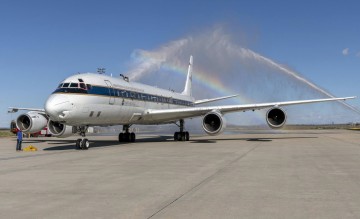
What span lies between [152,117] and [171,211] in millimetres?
22049

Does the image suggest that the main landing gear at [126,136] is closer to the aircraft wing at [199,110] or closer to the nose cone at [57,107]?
the aircraft wing at [199,110]

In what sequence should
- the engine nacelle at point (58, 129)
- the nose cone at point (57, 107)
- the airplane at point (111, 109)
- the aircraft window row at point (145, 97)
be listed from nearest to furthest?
1. the nose cone at point (57, 107)
2. the airplane at point (111, 109)
3. the aircraft window row at point (145, 97)
4. the engine nacelle at point (58, 129)

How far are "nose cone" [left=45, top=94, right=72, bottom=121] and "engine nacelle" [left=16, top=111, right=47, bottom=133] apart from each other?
8175mm

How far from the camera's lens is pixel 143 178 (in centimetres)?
984

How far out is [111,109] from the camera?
2311cm

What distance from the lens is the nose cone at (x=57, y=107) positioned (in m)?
19.0

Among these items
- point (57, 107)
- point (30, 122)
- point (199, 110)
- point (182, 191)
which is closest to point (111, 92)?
point (57, 107)

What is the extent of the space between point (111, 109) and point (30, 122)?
7420 mm

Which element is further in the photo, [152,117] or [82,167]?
[152,117]

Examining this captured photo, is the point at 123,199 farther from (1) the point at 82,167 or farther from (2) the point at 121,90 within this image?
(2) the point at 121,90

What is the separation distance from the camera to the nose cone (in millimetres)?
18970

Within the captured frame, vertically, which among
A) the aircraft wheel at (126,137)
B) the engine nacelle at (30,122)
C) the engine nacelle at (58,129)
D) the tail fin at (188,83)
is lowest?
the aircraft wheel at (126,137)

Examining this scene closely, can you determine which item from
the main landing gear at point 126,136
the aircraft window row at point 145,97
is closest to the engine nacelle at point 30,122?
the main landing gear at point 126,136

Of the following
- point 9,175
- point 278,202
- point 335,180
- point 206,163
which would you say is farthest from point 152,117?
point 278,202
